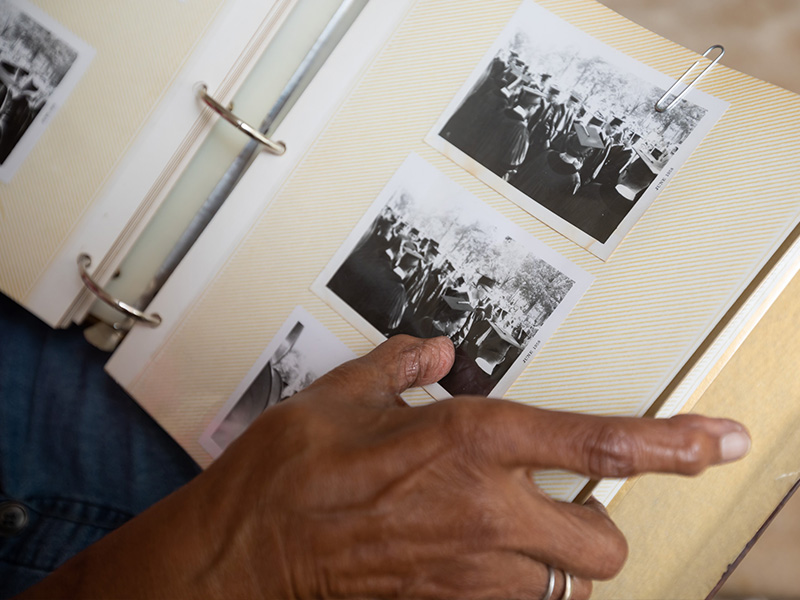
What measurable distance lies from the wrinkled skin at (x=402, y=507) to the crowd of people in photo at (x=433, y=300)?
120 mm

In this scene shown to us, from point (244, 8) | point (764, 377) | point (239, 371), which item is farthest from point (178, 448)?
point (764, 377)

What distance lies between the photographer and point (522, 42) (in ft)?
1.87

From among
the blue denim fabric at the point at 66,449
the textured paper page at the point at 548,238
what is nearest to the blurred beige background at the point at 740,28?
the textured paper page at the point at 548,238

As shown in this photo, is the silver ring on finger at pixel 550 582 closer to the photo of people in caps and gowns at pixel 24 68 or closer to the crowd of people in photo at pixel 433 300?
the crowd of people in photo at pixel 433 300

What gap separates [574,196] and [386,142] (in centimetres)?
20

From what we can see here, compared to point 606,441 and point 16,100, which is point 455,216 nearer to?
point 606,441

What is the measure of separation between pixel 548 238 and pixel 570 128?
4.2 inches

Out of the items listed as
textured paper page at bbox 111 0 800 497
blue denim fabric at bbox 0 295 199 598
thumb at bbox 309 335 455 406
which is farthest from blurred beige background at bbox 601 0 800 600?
blue denim fabric at bbox 0 295 199 598

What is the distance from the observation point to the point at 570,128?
21.5 inches

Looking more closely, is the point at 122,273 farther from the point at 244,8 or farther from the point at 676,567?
the point at 676,567

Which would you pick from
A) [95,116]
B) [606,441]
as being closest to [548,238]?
[606,441]

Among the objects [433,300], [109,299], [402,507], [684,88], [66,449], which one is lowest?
[66,449]

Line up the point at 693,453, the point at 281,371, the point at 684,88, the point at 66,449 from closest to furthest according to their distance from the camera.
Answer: the point at 693,453
the point at 684,88
the point at 281,371
the point at 66,449

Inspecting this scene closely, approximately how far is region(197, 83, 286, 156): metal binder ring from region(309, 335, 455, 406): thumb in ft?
0.86
